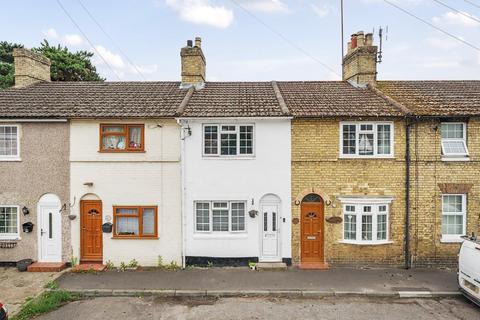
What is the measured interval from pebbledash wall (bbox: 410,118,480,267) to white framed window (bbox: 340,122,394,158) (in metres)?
0.91

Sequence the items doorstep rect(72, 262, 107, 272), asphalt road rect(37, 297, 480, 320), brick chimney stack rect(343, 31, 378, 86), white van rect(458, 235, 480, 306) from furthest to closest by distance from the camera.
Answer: brick chimney stack rect(343, 31, 378, 86) < doorstep rect(72, 262, 107, 272) < white van rect(458, 235, 480, 306) < asphalt road rect(37, 297, 480, 320)

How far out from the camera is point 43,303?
28.6ft

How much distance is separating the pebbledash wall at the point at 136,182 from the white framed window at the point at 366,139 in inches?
243

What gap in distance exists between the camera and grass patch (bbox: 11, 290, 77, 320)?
833cm

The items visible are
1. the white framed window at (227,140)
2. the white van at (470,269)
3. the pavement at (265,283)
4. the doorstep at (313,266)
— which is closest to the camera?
the white van at (470,269)

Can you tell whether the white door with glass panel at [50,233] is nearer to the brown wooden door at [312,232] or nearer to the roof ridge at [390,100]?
the brown wooden door at [312,232]

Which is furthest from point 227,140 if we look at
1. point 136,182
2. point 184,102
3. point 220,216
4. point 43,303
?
point 43,303

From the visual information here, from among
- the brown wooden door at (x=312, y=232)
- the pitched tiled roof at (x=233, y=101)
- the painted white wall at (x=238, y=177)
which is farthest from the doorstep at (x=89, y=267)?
the brown wooden door at (x=312, y=232)

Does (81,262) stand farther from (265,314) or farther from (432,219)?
(432,219)

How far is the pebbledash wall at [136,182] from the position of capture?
11.6 meters

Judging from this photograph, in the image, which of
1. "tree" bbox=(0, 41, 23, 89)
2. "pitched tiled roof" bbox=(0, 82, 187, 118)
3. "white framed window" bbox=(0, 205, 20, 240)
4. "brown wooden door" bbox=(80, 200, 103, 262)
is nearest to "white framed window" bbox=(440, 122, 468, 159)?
"pitched tiled roof" bbox=(0, 82, 187, 118)

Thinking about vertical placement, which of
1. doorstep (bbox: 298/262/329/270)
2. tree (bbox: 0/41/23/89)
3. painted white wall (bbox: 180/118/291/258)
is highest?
tree (bbox: 0/41/23/89)

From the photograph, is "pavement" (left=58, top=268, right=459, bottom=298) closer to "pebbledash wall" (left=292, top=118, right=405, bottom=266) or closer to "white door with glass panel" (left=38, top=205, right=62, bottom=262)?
"pebbledash wall" (left=292, top=118, right=405, bottom=266)

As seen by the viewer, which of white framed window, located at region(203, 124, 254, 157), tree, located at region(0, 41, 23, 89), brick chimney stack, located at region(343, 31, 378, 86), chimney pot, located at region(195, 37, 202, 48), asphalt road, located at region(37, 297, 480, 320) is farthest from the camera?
tree, located at region(0, 41, 23, 89)
